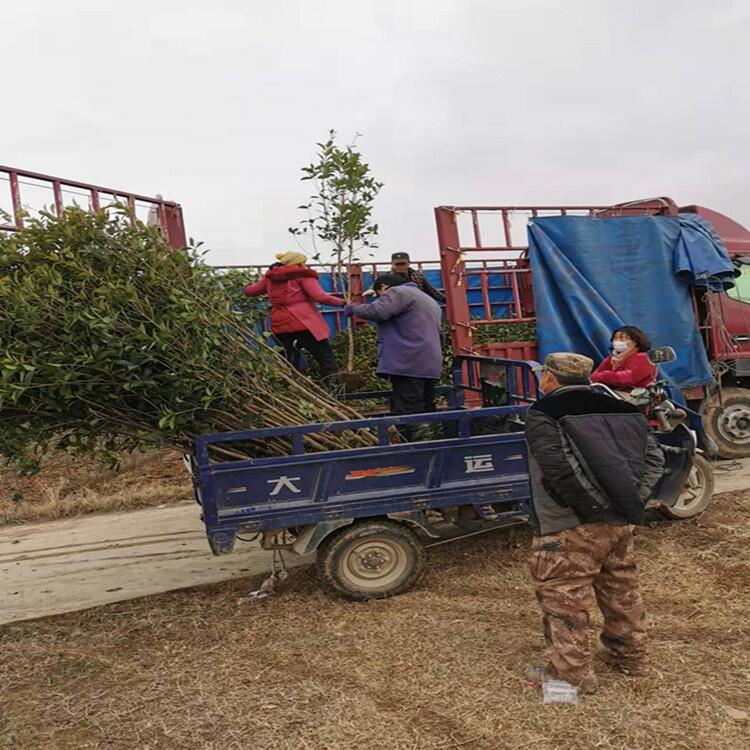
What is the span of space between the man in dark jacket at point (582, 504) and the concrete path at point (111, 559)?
2.58 meters

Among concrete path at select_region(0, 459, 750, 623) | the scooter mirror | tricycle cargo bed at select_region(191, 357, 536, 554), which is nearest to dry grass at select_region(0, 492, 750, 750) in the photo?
concrete path at select_region(0, 459, 750, 623)

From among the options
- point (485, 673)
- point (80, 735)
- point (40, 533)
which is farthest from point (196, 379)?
point (40, 533)

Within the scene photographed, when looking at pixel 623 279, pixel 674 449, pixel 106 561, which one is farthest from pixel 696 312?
pixel 106 561

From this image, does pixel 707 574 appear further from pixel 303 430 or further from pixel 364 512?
pixel 303 430

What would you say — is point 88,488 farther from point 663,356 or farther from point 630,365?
point 663,356

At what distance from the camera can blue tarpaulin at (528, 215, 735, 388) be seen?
262 inches

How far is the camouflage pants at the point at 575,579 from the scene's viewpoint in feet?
9.25

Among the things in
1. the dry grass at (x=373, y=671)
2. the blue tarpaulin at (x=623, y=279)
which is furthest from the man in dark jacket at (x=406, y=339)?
the blue tarpaulin at (x=623, y=279)

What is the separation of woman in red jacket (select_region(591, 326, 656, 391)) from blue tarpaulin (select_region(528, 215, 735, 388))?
1.48 meters

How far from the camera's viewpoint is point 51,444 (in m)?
4.17

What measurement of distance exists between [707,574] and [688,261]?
3827 millimetres

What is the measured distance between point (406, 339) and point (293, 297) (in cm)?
109

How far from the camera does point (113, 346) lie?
11.3 ft

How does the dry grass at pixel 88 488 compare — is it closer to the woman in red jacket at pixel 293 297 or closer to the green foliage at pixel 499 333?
the woman in red jacket at pixel 293 297
